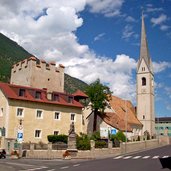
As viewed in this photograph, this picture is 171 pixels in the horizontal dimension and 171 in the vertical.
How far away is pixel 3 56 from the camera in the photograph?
19888 centimetres

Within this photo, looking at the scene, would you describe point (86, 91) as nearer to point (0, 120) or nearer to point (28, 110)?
point (28, 110)

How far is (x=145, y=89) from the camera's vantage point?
298 feet

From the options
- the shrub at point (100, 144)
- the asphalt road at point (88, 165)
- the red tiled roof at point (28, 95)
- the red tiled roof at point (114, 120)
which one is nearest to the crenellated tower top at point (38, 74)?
the red tiled roof at point (28, 95)

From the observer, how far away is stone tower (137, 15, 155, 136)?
87.7 metres

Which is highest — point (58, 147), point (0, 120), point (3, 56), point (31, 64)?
point (3, 56)

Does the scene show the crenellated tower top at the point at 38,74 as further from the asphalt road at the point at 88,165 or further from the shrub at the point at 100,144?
the asphalt road at the point at 88,165

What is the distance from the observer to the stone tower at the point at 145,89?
288 feet

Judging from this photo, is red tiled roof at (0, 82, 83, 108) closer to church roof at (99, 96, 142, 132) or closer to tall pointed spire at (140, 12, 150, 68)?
church roof at (99, 96, 142, 132)

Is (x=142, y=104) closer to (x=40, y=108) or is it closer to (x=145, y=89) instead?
(x=145, y=89)

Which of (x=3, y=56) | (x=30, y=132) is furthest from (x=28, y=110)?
(x=3, y=56)

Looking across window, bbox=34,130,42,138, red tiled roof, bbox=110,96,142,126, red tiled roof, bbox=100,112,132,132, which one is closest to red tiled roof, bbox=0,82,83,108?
window, bbox=34,130,42,138

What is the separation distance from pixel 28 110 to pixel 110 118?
22.9 m

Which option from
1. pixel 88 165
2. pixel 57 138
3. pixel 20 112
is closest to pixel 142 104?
pixel 57 138

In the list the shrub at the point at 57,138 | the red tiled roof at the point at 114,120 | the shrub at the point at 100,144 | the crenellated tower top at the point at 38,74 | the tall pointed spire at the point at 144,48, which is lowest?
the shrub at the point at 100,144
